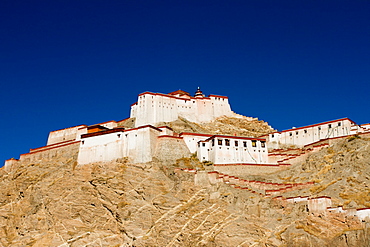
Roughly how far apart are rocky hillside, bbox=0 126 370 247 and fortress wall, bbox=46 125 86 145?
1983cm

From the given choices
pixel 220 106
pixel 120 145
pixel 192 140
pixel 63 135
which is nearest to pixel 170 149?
pixel 192 140

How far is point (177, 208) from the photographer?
1583 inches

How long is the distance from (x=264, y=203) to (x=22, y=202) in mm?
25419

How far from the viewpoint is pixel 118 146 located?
170ft

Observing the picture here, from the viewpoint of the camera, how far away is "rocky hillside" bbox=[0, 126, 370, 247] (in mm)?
36156

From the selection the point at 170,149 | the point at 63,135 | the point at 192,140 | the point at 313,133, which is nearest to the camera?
the point at 170,149

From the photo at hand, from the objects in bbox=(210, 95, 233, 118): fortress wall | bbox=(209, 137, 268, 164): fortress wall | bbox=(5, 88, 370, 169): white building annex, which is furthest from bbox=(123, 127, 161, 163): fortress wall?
bbox=(210, 95, 233, 118): fortress wall

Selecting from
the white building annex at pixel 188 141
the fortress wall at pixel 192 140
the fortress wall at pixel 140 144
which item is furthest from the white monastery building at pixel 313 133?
the fortress wall at pixel 140 144

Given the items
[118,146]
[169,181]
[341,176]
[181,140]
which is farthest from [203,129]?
[341,176]

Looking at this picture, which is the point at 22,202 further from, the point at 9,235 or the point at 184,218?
the point at 184,218

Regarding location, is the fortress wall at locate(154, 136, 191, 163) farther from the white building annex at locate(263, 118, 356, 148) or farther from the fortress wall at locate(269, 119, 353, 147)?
the fortress wall at locate(269, 119, 353, 147)

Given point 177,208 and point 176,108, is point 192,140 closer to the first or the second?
point 177,208

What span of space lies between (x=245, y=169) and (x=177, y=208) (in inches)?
444

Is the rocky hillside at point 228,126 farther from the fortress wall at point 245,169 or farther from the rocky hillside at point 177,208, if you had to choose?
the rocky hillside at point 177,208
